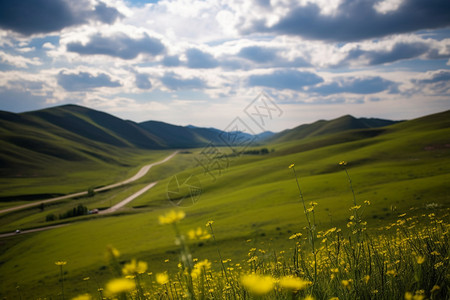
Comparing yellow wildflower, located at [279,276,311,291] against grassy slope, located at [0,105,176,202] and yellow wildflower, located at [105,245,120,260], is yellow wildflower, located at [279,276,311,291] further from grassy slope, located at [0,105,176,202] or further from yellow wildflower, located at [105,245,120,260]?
grassy slope, located at [0,105,176,202]

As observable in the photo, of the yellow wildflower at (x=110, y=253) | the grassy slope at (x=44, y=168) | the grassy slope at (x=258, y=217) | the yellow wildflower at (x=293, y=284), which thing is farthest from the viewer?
the grassy slope at (x=44, y=168)

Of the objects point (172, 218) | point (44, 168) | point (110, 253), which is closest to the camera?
point (110, 253)

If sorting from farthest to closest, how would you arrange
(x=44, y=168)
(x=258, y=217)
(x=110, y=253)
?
(x=44, y=168), (x=258, y=217), (x=110, y=253)

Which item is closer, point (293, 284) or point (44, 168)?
point (293, 284)

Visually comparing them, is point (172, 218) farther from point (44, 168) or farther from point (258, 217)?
point (44, 168)

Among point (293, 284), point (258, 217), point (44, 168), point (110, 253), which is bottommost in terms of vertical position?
point (258, 217)

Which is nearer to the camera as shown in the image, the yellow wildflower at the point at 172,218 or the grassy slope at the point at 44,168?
the yellow wildflower at the point at 172,218

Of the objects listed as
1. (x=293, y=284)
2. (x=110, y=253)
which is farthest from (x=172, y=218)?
(x=293, y=284)

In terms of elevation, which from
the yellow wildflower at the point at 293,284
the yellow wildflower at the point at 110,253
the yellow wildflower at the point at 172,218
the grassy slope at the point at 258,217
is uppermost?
the yellow wildflower at the point at 172,218

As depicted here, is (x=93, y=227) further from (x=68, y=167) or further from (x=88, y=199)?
(x=68, y=167)

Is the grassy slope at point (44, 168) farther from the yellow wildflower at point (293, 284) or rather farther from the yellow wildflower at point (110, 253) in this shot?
the yellow wildflower at point (293, 284)

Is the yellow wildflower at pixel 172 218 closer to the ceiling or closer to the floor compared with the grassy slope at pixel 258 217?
closer to the ceiling

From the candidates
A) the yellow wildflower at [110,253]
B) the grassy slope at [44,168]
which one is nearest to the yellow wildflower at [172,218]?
the yellow wildflower at [110,253]

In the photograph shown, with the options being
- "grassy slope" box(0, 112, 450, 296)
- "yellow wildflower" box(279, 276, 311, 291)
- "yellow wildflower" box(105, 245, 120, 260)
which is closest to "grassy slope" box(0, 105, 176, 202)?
"grassy slope" box(0, 112, 450, 296)
